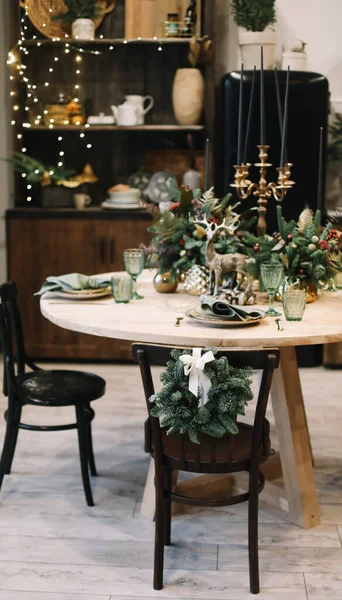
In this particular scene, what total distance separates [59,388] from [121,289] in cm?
44

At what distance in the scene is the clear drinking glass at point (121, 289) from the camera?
3.07 meters

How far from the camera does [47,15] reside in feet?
16.7

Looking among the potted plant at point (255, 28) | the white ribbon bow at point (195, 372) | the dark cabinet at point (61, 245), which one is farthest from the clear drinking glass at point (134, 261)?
the potted plant at point (255, 28)

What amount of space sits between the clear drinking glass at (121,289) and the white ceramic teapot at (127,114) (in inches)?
84.1

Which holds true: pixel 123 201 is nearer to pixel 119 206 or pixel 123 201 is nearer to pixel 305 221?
pixel 119 206

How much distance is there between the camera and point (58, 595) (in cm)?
258

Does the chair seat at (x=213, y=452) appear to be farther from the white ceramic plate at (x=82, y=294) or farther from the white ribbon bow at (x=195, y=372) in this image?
the white ceramic plate at (x=82, y=294)

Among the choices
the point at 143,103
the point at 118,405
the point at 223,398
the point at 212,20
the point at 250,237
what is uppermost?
the point at 212,20

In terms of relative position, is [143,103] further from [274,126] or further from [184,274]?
[184,274]

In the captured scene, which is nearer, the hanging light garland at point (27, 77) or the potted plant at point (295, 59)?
the potted plant at point (295, 59)

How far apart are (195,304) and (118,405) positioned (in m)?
1.43

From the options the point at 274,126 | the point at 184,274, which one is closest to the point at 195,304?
the point at 184,274

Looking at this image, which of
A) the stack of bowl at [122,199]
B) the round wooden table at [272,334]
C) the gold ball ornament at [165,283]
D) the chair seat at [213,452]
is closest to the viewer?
the chair seat at [213,452]

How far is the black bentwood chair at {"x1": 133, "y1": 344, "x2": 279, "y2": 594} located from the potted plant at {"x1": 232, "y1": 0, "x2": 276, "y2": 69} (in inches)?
113
